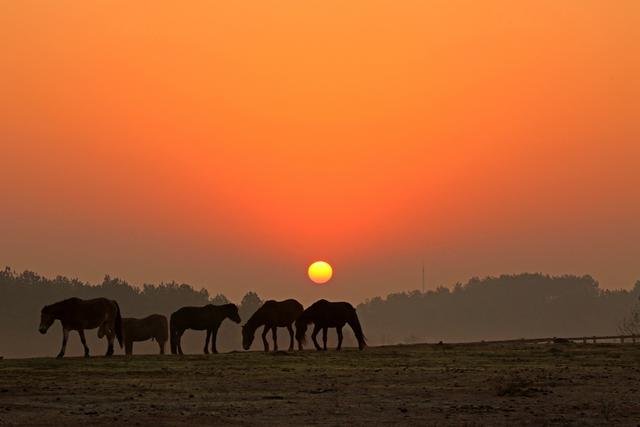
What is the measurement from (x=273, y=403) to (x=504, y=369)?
433 inches

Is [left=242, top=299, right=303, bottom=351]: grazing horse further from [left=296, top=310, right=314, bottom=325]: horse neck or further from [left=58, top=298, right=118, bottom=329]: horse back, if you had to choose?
[left=58, top=298, right=118, bottom=329]: horse back

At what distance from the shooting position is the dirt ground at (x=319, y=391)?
1934cm

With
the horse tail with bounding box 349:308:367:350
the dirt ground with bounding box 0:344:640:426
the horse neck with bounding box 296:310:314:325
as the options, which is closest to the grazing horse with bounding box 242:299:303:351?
the horse neck with bounding box 296:310:314:325

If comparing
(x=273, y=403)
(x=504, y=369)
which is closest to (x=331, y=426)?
(x=273, y=403)

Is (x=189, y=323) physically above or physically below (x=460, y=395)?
above

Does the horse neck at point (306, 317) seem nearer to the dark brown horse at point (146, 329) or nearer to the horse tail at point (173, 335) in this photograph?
the horse tail at point (173, 335)

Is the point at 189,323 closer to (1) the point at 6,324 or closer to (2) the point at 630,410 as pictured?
(2) the point at 630,410

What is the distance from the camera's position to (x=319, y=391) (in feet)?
77.3

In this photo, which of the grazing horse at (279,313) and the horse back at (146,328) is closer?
the grazing horse at (279,313)

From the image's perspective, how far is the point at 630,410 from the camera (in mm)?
20625

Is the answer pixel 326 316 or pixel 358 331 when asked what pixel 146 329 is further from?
pixel 358 331

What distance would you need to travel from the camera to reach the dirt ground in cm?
1934

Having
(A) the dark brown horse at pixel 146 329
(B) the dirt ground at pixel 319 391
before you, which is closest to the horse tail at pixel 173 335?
(B) the dirt ground at pixel 319 391

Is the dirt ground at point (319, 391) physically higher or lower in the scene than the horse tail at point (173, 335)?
lower
